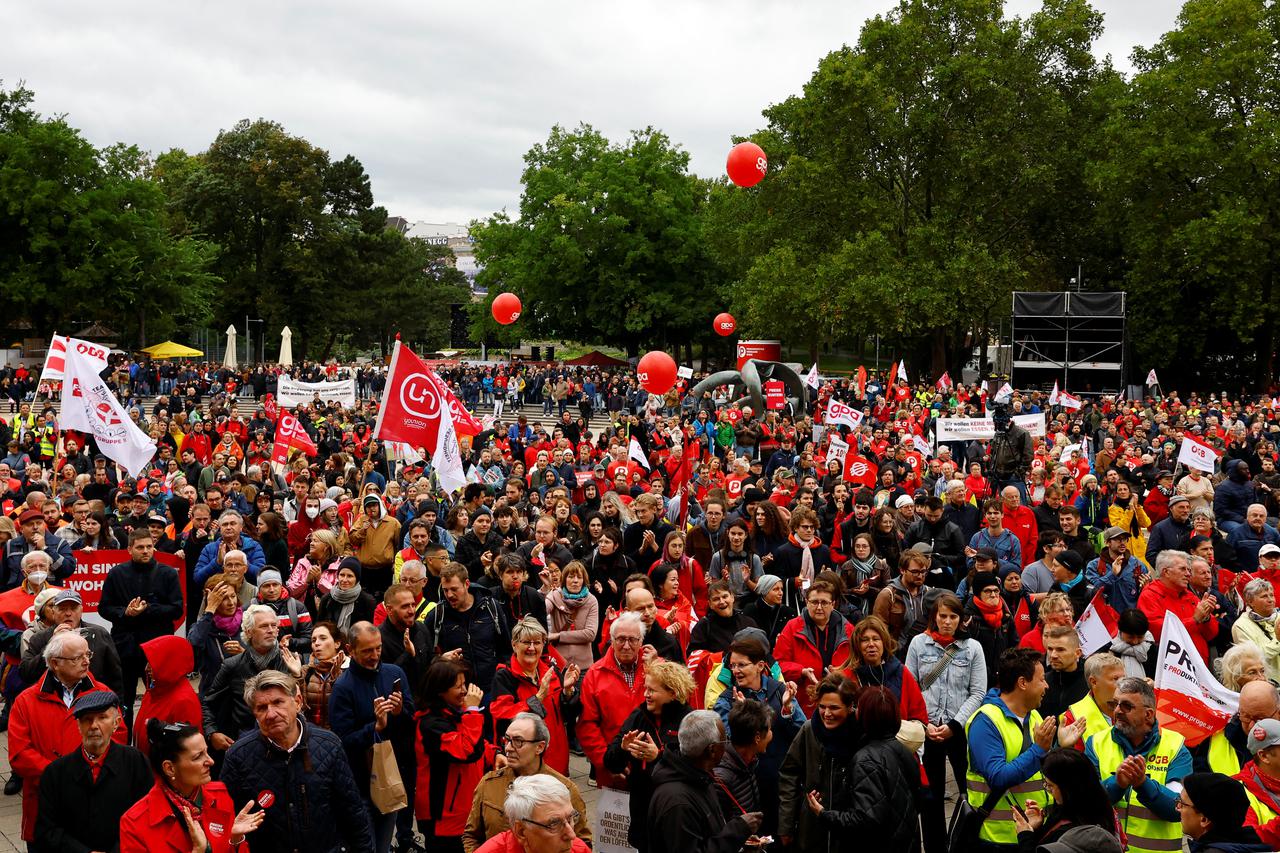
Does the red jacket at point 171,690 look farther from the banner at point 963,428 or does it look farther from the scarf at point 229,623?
the banner at point 963,428

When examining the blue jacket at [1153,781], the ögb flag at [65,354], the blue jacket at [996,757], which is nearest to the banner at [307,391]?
the ögb flag at [65,354]

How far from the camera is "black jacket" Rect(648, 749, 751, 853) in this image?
13.9 ft

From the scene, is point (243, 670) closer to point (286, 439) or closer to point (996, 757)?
point (996, 757)

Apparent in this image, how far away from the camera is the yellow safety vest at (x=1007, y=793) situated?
4.99 meters

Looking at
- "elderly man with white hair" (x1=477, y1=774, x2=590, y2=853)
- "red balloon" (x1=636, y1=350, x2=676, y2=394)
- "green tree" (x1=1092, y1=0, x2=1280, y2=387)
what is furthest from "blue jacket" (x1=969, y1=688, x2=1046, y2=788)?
"green tree" (x1=1092, y1=0, x2=1280, y2=387)

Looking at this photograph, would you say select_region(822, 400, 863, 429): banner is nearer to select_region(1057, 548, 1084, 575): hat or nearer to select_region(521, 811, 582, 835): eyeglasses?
select_region(1057, 548, 1084, 575): hat

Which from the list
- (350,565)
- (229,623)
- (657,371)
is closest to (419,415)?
(350,565)

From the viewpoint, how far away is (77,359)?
12758 millimetres

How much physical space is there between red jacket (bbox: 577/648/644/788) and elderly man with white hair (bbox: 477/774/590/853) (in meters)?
1.93

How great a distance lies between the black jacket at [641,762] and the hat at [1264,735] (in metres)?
2.27

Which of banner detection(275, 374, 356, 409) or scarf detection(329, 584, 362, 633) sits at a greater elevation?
banner detection(275, 374, 356, 409)

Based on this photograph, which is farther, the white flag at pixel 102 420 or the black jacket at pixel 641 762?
the white flag at pixel 102 420

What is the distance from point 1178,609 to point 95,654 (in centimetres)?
656

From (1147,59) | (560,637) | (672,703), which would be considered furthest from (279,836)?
(1147,59)
